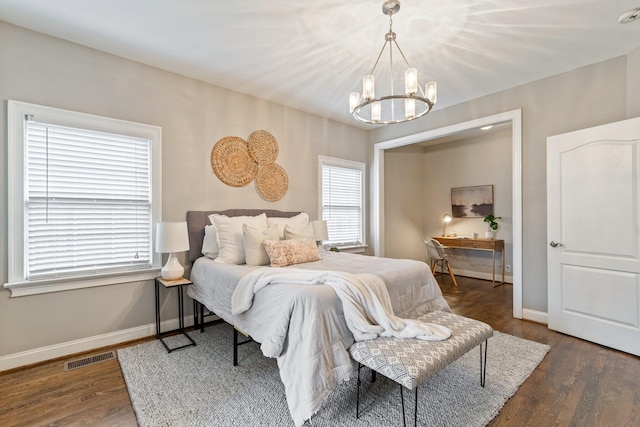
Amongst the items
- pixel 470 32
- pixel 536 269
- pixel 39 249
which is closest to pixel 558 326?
pixel 536 269

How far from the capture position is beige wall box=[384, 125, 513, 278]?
538 centimetres

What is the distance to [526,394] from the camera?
204cm

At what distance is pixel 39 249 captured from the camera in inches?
97.5

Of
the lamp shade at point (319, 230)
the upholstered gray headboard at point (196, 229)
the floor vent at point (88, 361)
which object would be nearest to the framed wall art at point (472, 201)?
the lamp shade at point (319, 230)

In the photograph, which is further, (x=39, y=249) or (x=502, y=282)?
(x=502, y=282)

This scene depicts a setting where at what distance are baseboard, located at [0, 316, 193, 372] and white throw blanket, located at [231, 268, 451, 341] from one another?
5.02ft

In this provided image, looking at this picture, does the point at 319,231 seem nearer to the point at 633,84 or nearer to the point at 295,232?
the point at 295,232

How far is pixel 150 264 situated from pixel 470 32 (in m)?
3.65

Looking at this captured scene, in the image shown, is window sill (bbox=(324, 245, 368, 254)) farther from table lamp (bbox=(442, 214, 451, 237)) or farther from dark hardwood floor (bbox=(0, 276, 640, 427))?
dark hardwood floor (bbox=(0, 276, 640, 427))

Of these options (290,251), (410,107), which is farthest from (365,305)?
(410,107)

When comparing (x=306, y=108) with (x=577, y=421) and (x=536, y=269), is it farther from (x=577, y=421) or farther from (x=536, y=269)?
(x=577, y=421)

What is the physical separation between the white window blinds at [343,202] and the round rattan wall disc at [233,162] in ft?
4.20

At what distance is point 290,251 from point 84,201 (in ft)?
6.22

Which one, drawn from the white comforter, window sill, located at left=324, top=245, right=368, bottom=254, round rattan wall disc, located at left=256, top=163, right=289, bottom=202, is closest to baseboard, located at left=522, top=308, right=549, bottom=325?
the white comforter
